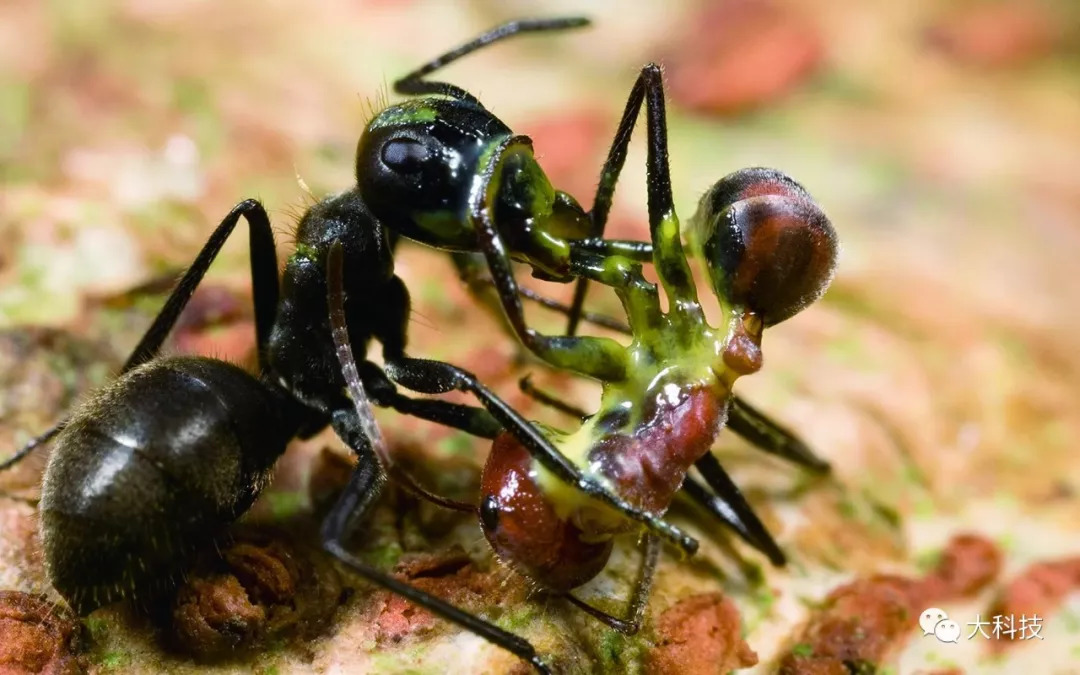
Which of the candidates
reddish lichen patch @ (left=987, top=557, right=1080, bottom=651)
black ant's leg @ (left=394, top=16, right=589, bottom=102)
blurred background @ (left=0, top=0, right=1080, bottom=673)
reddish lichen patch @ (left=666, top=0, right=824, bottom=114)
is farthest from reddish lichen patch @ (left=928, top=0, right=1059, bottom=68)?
reddish lichen patch @ (left=987, top=557, right=1080, bottom=651)

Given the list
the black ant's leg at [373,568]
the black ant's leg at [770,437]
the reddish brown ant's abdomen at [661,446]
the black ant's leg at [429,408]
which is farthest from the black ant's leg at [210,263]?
the black ant's leg at [770,437]

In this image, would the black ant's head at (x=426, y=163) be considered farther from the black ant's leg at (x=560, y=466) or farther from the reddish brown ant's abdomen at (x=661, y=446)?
the reddish brown ant's abdomen at (x=661, y=446)

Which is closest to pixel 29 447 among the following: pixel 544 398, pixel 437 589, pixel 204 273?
pixel 204 273

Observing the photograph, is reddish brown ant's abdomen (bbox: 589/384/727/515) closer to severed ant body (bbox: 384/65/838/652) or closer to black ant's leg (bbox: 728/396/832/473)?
severed ant body (bbox: 384/65/838/652)

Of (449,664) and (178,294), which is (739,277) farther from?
(178,294)

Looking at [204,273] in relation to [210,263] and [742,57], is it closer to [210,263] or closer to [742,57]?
[210,263]
